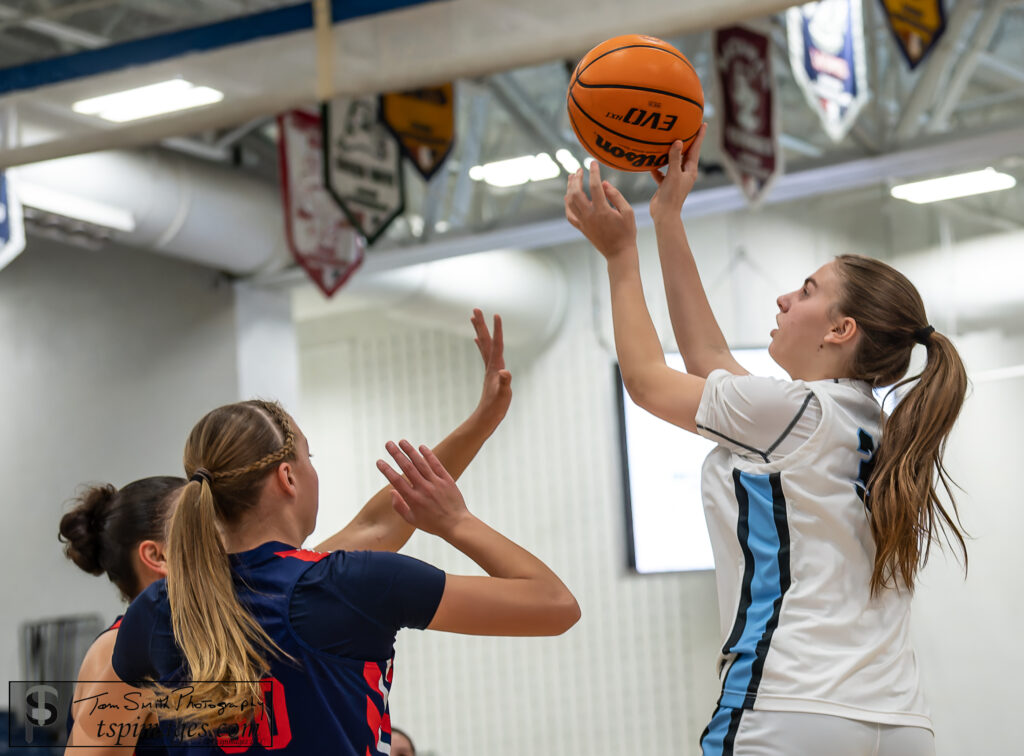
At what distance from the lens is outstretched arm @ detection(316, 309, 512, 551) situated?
7.63 ft

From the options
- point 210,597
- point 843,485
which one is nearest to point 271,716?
point 210,597

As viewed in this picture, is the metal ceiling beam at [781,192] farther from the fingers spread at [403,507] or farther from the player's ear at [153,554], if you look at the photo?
the fingers spread at [403,507]

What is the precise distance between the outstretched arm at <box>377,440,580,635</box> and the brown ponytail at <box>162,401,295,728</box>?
0.67 ft

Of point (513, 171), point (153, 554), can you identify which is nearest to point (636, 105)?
point (153, 554)

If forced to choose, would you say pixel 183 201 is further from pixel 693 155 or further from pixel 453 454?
pixel 693 155

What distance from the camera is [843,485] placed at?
193 centimetres

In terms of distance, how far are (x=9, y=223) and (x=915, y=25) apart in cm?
396

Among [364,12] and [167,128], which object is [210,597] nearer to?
[364,12]

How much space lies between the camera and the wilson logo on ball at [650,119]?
2324mm

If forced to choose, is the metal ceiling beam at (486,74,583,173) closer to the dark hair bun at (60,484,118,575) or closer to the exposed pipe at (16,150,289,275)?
the exposed pipe at (16,150,289,275)

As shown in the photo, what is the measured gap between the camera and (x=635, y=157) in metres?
2.35

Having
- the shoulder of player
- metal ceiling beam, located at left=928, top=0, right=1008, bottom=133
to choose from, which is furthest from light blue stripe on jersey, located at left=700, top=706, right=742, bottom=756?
metal ceiling beam, located at left=928, top=0, right=1008, bottom=133

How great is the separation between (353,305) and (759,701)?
7.37 m

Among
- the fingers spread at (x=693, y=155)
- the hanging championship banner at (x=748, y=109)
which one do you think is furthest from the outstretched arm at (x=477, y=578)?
the hanging championship banner at (x=748, y=109)
